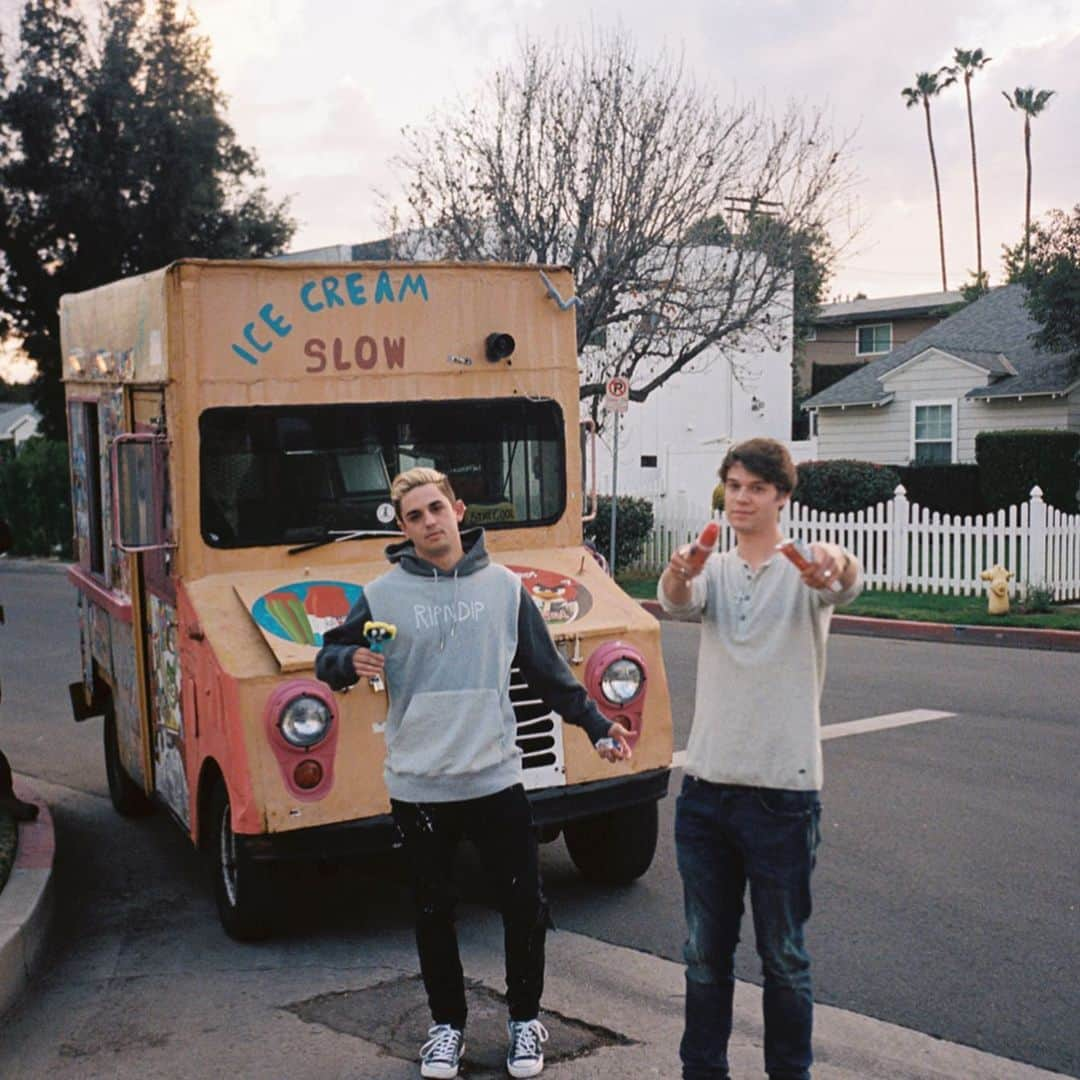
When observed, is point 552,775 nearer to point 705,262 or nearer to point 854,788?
point 854,788

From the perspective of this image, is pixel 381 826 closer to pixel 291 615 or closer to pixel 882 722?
pixel 291 615

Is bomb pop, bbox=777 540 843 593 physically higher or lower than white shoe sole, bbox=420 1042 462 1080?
higher

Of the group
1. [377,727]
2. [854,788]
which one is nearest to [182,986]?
[377,727]

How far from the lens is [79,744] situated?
10.5 meters

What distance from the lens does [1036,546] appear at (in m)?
17.2

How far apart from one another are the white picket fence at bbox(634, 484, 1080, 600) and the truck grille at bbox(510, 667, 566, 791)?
1053 cm

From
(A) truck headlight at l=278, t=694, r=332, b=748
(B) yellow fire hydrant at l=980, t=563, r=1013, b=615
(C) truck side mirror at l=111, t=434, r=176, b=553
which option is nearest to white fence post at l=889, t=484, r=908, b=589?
(B) yellow fire hydrant at l=980, t=563, r=1013, b=615

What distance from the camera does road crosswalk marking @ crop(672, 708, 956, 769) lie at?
9914mm

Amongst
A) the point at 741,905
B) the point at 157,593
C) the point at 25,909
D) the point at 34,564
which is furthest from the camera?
the point at 34,564

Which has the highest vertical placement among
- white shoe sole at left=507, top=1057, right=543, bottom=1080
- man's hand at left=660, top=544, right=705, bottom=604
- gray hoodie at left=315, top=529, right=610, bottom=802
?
man's hand at left=660, top=544, right=705, bottom=604

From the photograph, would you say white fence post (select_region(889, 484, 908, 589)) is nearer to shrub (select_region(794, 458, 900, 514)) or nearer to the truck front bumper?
shrub (select_region(794, 458, 900, 514))

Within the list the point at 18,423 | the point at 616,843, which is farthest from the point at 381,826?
the point at 18,423

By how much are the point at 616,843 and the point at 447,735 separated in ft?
7.68

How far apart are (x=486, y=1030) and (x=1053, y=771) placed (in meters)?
4.87
